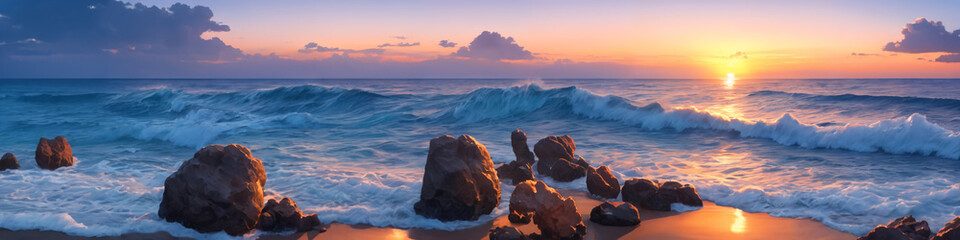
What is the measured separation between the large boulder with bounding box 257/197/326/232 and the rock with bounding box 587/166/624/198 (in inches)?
155

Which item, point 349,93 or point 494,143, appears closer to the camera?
point 494,143

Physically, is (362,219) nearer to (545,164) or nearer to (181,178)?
(181,178)

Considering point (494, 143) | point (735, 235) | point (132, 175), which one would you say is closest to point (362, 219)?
point (735, 235)

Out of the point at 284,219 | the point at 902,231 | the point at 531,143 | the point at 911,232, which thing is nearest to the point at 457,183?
the point at 284,219

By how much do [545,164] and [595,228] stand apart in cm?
339

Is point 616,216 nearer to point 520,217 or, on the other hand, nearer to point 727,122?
point 520,217

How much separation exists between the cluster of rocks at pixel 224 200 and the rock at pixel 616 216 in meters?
3.32

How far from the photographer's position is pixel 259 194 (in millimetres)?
6449

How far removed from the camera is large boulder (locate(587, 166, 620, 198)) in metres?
7.88

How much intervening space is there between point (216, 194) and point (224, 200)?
13cm

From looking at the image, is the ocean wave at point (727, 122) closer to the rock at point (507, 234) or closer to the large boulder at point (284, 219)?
the rock at point (507, 234)

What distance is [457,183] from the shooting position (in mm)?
6629

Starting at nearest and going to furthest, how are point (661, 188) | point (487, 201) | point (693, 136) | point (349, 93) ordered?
1. point (487, 201)
2. point (661, 188)
3. point (693, 136)
4. point (349, 93)

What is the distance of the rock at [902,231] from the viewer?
496cm
